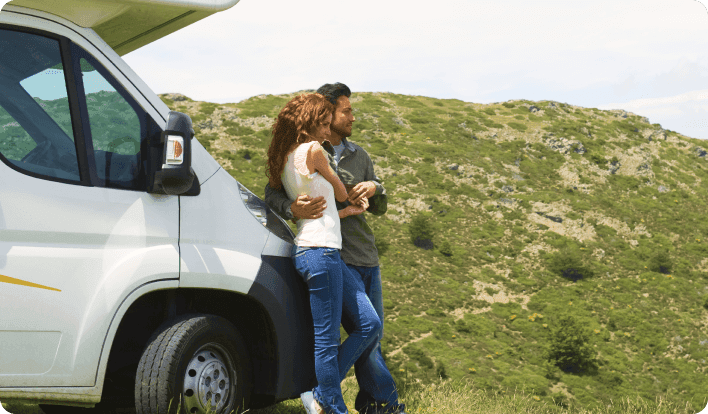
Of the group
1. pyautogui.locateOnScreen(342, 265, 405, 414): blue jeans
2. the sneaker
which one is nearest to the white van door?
the sneaker

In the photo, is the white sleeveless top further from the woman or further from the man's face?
the man's face

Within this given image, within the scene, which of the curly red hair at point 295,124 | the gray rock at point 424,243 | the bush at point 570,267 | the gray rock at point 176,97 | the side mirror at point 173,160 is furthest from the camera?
the gray rock at point 176,97

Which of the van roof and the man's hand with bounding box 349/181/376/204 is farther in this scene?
the man's hand with bounding box 349/181/376/204

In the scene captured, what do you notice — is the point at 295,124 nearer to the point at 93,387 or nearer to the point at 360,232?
the point at 360,232

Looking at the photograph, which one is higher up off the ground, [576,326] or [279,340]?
[279,340]

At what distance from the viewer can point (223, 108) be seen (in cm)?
5244

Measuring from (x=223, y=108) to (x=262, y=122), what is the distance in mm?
5034

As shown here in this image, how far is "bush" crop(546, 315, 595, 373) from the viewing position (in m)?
25.9

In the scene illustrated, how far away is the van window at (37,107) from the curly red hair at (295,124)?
1.16 metres

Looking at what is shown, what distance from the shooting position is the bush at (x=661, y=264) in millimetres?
35719

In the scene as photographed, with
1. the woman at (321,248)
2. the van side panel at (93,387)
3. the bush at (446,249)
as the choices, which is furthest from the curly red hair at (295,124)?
the bush at (446,249)

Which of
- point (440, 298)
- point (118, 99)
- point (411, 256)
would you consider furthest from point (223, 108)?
point (118, 99)

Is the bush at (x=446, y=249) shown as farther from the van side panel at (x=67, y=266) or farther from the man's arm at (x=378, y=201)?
the van side panel at (x=67, y=266)

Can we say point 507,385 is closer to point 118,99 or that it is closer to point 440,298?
point 440,298
